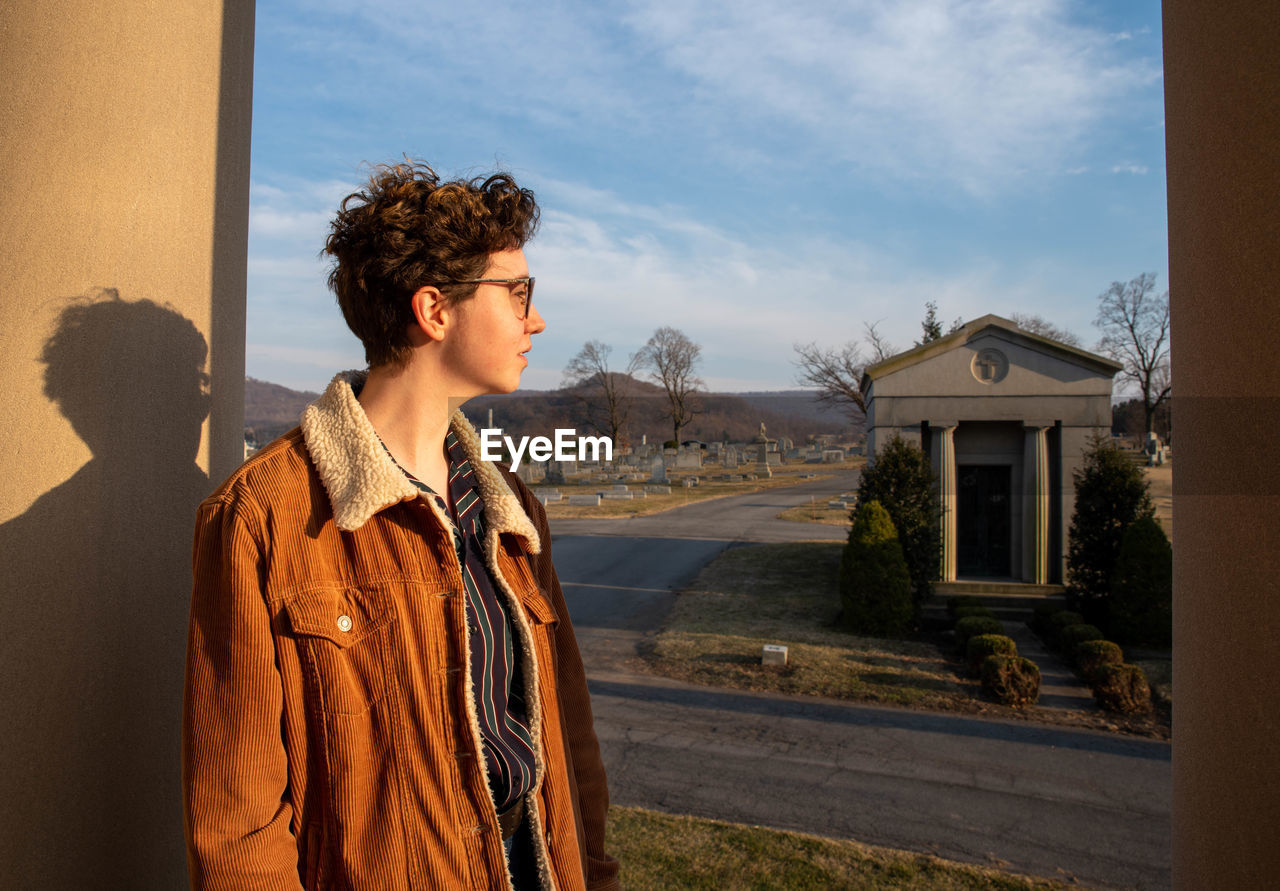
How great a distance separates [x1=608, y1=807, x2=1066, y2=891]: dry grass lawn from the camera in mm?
4453

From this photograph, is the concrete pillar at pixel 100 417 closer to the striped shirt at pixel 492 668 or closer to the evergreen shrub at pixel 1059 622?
the striped shirt at pixel 492 668

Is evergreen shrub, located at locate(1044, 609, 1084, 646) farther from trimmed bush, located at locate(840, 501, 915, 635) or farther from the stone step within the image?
trimmed bush, located at locate(840, 501, 915, 635)

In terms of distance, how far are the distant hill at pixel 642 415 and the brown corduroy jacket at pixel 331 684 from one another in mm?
9792

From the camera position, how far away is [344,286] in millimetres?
1824

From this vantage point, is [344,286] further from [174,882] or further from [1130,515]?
[1130,515]

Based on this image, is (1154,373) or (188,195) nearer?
(188,195)

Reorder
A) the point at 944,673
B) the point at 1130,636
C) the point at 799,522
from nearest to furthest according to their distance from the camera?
the point at 944,673 → the point at 1130,636 → the point at 799,522

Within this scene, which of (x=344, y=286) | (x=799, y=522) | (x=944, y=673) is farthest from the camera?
(x=799, y=522)

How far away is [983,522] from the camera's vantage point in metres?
14.5

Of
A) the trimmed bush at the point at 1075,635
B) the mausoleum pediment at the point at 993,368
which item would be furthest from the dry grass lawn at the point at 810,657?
the mausoleum pediment at the point at 993,368

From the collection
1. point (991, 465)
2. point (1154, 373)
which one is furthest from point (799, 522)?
point (1154, 373)

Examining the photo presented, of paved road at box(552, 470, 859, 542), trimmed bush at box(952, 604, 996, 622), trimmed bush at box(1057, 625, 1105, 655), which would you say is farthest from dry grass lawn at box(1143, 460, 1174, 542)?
trimmed bush at box(1057, 625, 1105, 655)

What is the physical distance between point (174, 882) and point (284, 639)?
1.07m

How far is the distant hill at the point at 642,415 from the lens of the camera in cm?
4988
